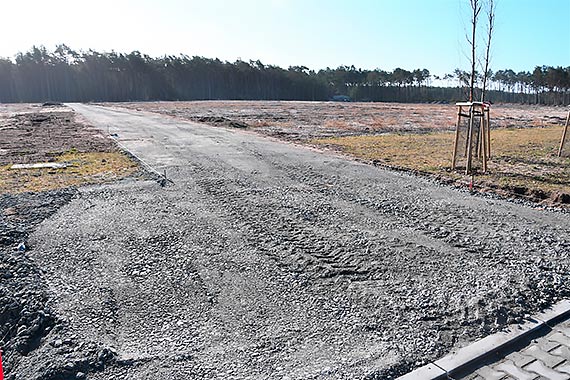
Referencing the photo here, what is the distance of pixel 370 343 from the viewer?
3.15 metres

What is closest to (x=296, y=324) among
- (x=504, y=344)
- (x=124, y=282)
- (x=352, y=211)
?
(x=504, y=344)

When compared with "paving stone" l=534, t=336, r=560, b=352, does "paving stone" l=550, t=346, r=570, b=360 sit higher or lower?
higher

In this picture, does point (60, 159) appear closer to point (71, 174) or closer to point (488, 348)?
point (71, 174)

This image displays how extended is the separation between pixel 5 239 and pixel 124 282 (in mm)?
2230

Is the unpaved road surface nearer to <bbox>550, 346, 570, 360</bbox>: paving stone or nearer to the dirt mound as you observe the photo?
the dirt mound

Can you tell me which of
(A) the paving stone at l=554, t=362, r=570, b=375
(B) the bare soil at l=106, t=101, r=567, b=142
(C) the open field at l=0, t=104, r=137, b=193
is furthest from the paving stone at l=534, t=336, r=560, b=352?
(B) the bare soil at l=106, t=101, r=567, b=142

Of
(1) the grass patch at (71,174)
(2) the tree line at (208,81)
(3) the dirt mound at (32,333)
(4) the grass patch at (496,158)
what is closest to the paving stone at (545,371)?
(3) the dirt mound at (32,333)

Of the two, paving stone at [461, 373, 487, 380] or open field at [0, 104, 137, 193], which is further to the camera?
open field at [0, 104, 137, 193]

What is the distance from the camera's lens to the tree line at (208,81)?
69750 mm

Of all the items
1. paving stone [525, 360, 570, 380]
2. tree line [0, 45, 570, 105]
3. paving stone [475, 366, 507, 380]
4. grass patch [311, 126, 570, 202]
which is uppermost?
tree line [0, 45, 570, 105]

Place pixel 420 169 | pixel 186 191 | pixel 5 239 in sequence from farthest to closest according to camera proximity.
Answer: pixel 420 169
pixel 186 191
pixel 5 239

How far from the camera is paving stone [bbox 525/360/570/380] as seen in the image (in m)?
2.73

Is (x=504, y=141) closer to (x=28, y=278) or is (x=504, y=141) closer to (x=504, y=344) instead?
(x=504, y=344)

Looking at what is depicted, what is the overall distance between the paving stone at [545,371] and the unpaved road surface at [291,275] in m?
0.45
